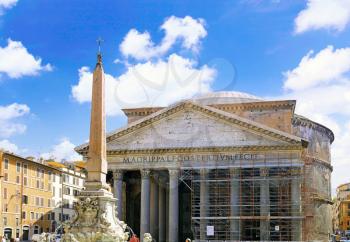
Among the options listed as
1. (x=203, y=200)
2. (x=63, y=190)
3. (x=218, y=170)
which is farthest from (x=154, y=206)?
(x=63, y=190)

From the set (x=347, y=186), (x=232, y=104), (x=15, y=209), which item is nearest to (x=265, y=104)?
(x=232, y=104)

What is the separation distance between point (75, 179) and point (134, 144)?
88.1 feet

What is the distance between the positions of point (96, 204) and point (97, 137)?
1.67 metres

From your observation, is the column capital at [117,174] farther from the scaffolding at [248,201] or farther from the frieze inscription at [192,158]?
the scaffolding at [248,201]

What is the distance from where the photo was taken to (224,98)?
45750mm

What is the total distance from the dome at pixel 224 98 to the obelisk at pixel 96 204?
30.5 m

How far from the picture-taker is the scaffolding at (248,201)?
32.4 meters

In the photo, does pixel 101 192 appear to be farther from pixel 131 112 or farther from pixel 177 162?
pixel 131 112

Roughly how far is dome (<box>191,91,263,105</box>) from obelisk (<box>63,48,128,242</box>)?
30.5 meters

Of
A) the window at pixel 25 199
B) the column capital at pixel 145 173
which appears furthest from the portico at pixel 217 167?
the window at pixel 25 199

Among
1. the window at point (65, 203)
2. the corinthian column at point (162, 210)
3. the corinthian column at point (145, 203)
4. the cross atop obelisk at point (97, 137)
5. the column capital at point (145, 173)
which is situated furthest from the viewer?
the window at point (65, 203)

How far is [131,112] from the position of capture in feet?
139

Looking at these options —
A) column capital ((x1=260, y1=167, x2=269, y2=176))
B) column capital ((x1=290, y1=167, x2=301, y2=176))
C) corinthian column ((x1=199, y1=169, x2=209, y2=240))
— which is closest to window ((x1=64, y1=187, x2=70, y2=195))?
corinthian column ((x1=199, y1=169, x2=209, y2=240))

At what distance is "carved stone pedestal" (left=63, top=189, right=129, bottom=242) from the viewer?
1214 cm
